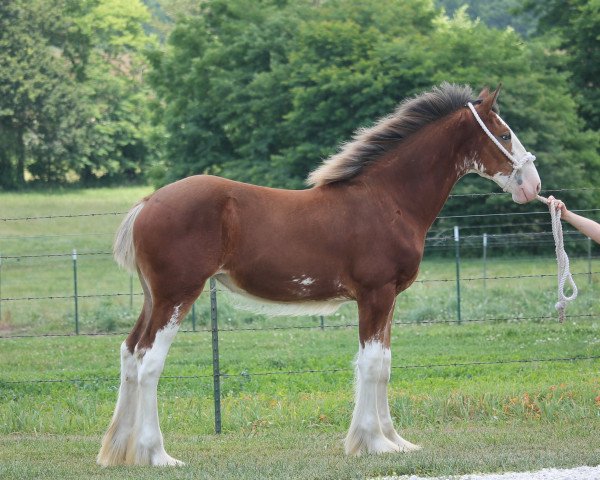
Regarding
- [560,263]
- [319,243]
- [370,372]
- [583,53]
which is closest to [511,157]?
[560,263]

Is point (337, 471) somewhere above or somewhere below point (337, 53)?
below

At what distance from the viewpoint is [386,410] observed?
26.4 feet

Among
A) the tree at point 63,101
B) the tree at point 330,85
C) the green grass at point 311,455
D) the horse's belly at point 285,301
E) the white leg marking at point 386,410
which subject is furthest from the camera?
the tree at point 63,101

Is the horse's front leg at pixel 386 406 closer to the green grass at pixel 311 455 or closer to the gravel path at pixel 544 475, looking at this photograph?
the green grass at pixel 311 455

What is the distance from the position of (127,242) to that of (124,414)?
51.3 inches

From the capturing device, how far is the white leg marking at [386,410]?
7852 mm

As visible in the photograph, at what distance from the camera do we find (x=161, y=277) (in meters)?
7.49

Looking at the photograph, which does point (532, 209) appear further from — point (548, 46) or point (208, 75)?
point (208, 75)

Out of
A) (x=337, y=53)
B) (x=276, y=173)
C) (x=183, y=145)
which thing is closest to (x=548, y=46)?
(x=337, y=53)

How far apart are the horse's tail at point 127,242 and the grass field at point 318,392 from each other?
1566 millimetres

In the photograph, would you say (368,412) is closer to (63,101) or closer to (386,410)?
(386,410)

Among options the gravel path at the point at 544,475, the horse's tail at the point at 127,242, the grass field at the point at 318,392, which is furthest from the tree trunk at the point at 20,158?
the gravel path at the point at 544,475

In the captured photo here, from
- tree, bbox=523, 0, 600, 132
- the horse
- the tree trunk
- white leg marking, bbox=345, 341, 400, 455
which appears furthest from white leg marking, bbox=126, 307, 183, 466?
the tree trunk

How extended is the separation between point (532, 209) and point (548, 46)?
845 cm
